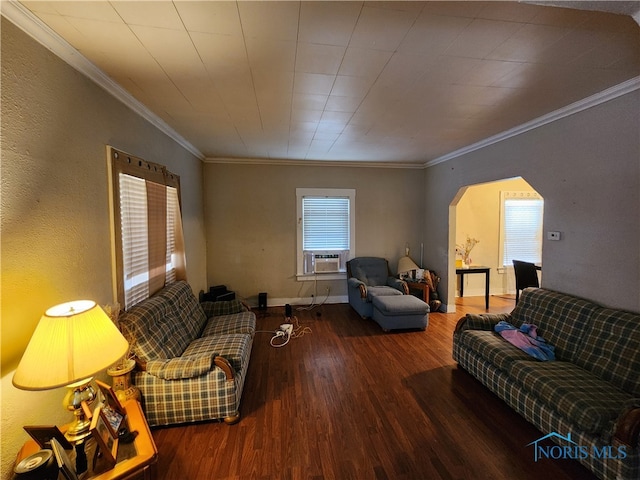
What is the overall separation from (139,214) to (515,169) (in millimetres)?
4024

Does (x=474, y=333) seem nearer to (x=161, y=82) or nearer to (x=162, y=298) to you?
(x=162, y=298)

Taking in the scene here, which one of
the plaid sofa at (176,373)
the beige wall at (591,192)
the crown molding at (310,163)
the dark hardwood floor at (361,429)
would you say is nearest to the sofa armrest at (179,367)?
the plaid sofa at (176,373)

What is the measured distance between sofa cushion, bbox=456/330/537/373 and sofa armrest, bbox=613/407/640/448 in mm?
711

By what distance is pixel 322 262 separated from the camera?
510cm

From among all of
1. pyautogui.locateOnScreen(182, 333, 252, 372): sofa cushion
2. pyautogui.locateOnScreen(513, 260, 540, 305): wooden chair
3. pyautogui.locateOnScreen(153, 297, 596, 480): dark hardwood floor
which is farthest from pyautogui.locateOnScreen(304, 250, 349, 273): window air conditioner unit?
pyautogui.locateOnScreen(513, 260, 540, 305): wooden chair

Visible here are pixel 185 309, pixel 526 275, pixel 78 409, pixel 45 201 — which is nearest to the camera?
pixel 78 409

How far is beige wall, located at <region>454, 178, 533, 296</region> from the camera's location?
5633mm

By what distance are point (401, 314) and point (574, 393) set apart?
83.8 inches

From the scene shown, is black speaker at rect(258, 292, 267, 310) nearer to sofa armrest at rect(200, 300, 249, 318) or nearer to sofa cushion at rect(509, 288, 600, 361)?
sofa armrest at rect(200, 300, 249, 318)

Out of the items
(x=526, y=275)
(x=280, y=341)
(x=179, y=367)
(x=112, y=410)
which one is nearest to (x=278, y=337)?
(x=280, y=341)

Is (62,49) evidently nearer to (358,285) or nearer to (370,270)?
(358,285)

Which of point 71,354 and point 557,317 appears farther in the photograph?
point 557,317

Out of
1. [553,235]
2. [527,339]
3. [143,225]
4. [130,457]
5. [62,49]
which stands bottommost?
[130,457]

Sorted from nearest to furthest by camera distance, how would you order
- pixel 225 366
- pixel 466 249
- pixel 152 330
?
pixel 225 366, pixel 152 330, pixel 466 249
